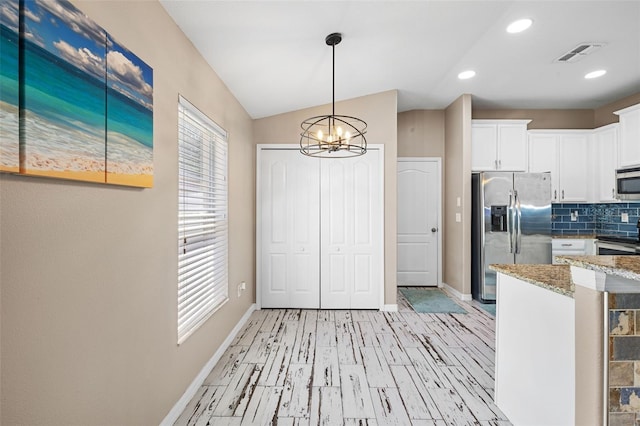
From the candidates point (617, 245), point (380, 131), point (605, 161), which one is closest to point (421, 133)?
point (380, 131)

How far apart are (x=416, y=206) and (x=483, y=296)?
1.65m

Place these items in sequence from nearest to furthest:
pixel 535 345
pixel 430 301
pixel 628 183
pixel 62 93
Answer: pixel 62 93
pixel 535 345
pixel 628 183
pixel 430 301

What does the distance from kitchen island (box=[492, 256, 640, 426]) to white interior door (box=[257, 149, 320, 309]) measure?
8.13ft

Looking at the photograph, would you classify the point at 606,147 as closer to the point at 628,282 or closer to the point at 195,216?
the point at 628,282

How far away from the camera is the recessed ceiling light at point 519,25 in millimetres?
2615

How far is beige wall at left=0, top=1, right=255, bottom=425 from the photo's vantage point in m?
1.01

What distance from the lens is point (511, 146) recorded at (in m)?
4.63

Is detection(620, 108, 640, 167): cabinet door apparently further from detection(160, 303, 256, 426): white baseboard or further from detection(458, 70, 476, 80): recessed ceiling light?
detection(160, 303, 256, 426): white baseboard

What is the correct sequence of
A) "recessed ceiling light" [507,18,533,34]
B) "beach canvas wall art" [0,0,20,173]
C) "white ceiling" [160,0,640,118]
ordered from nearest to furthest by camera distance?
1. "beach canvas wall art" [0,0,20,173]
2. "white ceiling" [160,0,640,118]
3. "recessed ceiling light" [507,18,533,34]

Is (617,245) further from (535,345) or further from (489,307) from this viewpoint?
(535,345)

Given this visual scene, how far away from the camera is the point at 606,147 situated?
4.50 meters

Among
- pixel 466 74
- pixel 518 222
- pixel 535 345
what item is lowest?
pixel 535 345

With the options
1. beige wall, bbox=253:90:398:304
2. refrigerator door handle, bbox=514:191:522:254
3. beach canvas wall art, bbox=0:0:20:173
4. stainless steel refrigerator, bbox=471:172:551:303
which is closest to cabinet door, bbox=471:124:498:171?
stainless steel refrigerator, bbox=471:172:551:303

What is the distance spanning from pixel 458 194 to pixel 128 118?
14.0 ft
